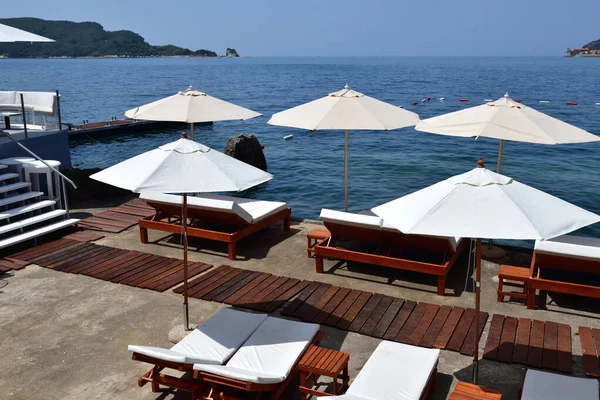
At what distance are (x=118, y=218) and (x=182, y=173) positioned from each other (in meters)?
6.24

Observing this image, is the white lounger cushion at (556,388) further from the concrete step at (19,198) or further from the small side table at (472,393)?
the concrete step at (19,198)

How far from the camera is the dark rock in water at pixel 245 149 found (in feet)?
69.4

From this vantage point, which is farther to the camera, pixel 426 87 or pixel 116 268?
pixel 426 87

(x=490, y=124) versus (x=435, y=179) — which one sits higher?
(x=490, y=124)

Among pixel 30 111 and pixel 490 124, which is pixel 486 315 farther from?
pixel 30 111

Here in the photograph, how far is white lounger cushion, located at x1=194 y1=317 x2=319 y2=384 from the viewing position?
16.7ft

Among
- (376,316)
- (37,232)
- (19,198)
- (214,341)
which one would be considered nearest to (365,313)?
(376,316)

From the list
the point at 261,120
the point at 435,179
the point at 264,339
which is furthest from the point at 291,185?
the point at 261,120

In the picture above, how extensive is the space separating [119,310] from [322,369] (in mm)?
3471

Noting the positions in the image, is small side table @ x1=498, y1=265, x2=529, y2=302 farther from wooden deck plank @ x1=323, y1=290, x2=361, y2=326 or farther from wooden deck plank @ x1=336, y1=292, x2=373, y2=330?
wooden deck plank @ x1=323, y1=290, x2=361, y2=326

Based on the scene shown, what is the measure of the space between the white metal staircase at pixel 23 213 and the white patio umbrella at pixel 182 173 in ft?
14.3

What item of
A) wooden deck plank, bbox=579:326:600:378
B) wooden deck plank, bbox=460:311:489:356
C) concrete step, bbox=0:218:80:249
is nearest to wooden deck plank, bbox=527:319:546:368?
wooden deck plank, bbox=579:326:600:378

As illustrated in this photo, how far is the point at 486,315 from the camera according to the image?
Result: 736 centimetres

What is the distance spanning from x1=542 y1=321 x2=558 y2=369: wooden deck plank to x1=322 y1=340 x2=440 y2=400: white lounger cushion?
1369 mm
